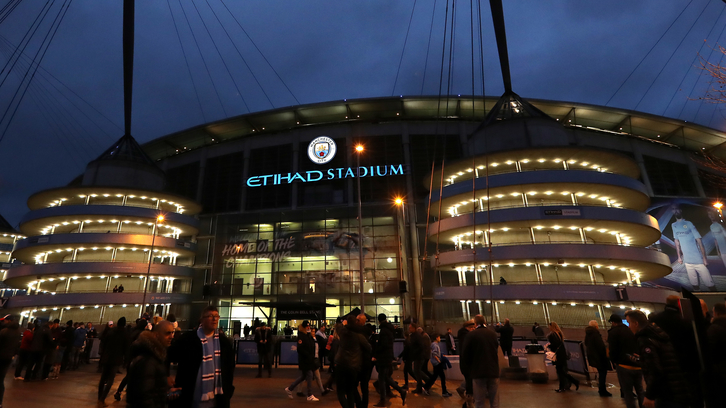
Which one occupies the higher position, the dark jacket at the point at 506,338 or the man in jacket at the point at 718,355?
the man in jacket at the point at 718,355

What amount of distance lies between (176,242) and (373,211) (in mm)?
22918

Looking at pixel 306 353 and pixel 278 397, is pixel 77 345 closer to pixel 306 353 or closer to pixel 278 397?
pixel 278 397

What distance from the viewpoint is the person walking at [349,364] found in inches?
260

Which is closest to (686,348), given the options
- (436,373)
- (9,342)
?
(436,373)

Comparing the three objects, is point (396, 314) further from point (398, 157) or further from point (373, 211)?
point (398, 157)

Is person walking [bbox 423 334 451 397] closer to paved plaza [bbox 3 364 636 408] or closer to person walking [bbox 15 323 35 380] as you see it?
paved plaza [bbox 3 364 636 408]

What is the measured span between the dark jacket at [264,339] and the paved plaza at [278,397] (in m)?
1.79

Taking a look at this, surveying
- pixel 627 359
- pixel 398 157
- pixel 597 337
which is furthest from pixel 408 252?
pixel 627 359

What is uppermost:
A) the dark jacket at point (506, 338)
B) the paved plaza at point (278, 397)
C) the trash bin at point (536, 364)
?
the dark jacket at point (506, 338)

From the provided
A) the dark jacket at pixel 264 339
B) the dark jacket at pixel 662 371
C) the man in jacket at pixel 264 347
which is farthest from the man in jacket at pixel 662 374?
the dark jacket at pixel 264 339

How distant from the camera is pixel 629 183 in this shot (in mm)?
32781

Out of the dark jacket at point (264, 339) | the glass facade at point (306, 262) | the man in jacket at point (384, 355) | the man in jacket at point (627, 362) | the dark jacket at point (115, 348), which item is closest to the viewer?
the man in jacket at point (627, 362)

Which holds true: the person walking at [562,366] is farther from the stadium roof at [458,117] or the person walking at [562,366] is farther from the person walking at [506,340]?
the stadium roof at [458,117]

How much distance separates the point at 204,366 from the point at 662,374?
17.6ft
